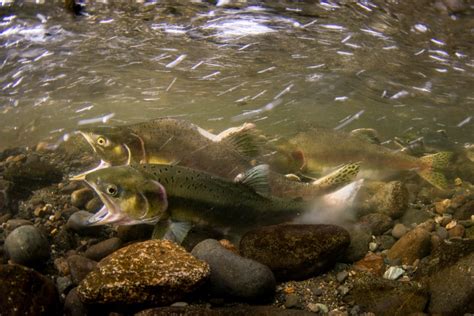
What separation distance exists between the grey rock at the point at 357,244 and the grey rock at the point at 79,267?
3123 mm

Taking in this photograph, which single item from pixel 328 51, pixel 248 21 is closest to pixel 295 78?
pixel 328 51

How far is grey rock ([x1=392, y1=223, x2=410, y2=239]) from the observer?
5.02 meters

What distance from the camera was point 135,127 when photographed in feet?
18.1

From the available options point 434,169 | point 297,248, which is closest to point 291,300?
point 297,248

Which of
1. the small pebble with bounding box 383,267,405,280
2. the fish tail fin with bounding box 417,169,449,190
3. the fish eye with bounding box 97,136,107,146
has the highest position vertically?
the fish eye with bounding box 97,136,107,146

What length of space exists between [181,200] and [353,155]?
5615 mm

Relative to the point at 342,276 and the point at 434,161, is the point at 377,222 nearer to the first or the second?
the point at 342,276

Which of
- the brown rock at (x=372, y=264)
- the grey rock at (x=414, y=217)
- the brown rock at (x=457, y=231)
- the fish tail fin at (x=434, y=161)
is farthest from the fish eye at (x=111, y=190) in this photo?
the fish tail fin at (x=434, y=161)

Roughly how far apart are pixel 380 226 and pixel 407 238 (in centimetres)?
59

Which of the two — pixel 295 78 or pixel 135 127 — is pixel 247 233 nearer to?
pixel 135 127

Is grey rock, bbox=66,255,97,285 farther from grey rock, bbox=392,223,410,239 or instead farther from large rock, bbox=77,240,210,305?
grey rock, bbox=392,223,410,239

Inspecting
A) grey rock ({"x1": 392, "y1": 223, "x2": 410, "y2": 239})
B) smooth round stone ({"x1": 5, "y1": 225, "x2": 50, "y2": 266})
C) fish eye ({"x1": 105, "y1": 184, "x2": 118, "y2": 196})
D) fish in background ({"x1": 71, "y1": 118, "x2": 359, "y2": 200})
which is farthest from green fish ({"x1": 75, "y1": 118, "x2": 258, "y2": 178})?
grey rock ({"x1": 392, "y1": 223, "x2": 410, "y2": 239})

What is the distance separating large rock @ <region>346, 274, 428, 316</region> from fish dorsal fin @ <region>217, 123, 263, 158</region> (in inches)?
98.7

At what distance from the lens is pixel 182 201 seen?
4270 mm
